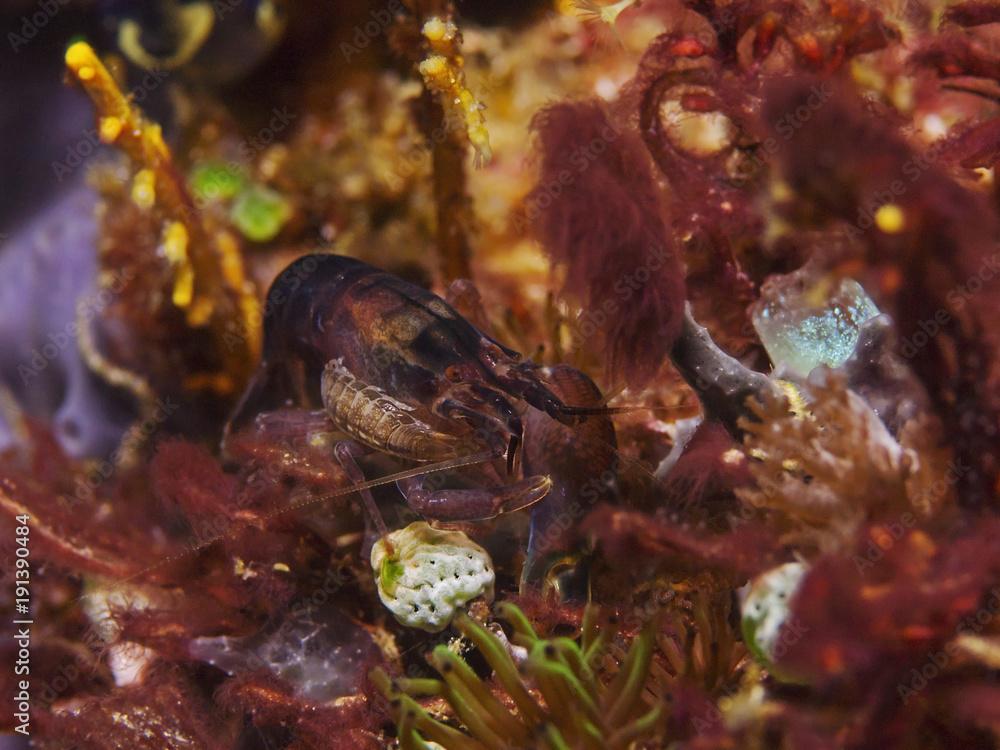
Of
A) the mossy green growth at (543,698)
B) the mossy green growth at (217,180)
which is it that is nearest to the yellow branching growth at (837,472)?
the mossy green growth at (543,698)

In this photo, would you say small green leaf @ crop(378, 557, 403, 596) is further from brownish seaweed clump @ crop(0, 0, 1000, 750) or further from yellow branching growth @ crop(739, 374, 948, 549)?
yellow branching growth @ crop(739, 374, 948, 549)

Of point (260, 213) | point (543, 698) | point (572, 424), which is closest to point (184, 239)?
point (260, 213)

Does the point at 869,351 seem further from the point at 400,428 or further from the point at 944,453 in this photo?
the point at 400,428

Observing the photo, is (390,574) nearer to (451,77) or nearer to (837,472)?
(837,472)

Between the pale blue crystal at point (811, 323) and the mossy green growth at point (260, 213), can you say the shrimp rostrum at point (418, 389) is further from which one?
the mossy green growth at point (260, 213)

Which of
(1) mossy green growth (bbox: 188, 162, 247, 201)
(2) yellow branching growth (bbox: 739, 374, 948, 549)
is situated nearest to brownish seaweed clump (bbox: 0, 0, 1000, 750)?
(2) yellow branching growth (bbox: 739, 374, 948, 549)

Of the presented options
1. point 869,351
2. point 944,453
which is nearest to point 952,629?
point 944,453

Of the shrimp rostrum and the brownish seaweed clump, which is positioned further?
the shrimp rostrum
